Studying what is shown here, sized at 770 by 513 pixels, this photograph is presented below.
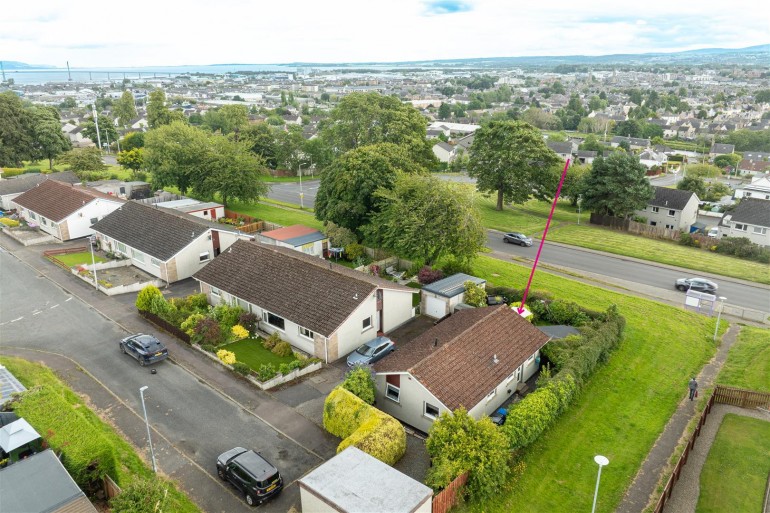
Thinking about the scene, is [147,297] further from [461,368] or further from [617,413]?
[617,413]

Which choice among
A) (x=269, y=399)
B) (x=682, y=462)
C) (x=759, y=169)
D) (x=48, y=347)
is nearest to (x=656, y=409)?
(x=682, y=462)

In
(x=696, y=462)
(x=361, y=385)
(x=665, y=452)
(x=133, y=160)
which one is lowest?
(x=696, y=462)

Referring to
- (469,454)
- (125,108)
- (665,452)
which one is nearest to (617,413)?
(665,452)

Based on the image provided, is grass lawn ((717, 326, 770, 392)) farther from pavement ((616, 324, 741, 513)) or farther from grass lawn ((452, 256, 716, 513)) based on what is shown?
grass lawn ((452, 256, 716, 513))

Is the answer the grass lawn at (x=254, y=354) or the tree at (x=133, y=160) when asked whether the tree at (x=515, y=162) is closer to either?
the grass lawn at (x=254, y=354)

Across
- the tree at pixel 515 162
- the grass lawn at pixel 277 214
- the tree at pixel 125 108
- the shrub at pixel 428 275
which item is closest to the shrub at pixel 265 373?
the shrub at pixel 428 275

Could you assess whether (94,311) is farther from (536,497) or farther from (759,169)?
(759,169)

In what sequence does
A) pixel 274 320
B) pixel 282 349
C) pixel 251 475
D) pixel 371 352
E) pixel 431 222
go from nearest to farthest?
pixel 251 475 < pixel 371 352 < pixel 282 349 < pixel 274 320 < pixel 431 222
